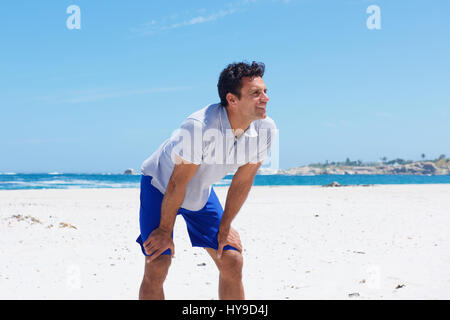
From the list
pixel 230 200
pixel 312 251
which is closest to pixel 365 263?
pixel 312 251

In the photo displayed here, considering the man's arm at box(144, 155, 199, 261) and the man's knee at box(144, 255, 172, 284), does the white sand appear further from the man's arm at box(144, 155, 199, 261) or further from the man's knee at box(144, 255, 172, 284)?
the man's arm at box(144, 155, 199, 261)

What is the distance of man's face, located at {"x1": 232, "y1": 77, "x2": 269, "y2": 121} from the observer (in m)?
2.52

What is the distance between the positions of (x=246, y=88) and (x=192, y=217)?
1.05 meters

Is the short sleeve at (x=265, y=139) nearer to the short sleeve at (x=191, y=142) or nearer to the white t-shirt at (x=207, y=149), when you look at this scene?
the white t-shirt at (x=207, y=149)

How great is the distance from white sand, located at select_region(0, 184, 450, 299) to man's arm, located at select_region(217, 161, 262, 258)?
5.23 feet

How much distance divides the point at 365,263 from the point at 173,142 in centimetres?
378

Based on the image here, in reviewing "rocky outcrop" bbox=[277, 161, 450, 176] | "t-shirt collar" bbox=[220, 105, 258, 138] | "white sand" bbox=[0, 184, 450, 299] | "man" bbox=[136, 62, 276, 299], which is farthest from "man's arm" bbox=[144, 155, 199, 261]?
"rocky outcrop" bbox=[277, 161, 450, 176]

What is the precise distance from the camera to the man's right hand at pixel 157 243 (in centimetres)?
270

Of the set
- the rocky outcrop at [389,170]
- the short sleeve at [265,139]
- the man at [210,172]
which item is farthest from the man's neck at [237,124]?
the rocky outcrop at [389,170]

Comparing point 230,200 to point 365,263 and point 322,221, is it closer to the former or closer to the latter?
point 365,263

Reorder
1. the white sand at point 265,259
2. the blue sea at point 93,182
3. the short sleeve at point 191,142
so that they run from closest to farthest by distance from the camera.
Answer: the short sleeve at point 191,142
the white sand at point 265,259
the blue sea at point 93,182

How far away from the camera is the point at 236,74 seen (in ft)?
8.34

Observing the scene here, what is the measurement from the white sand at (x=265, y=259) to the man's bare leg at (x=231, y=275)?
1.42m
